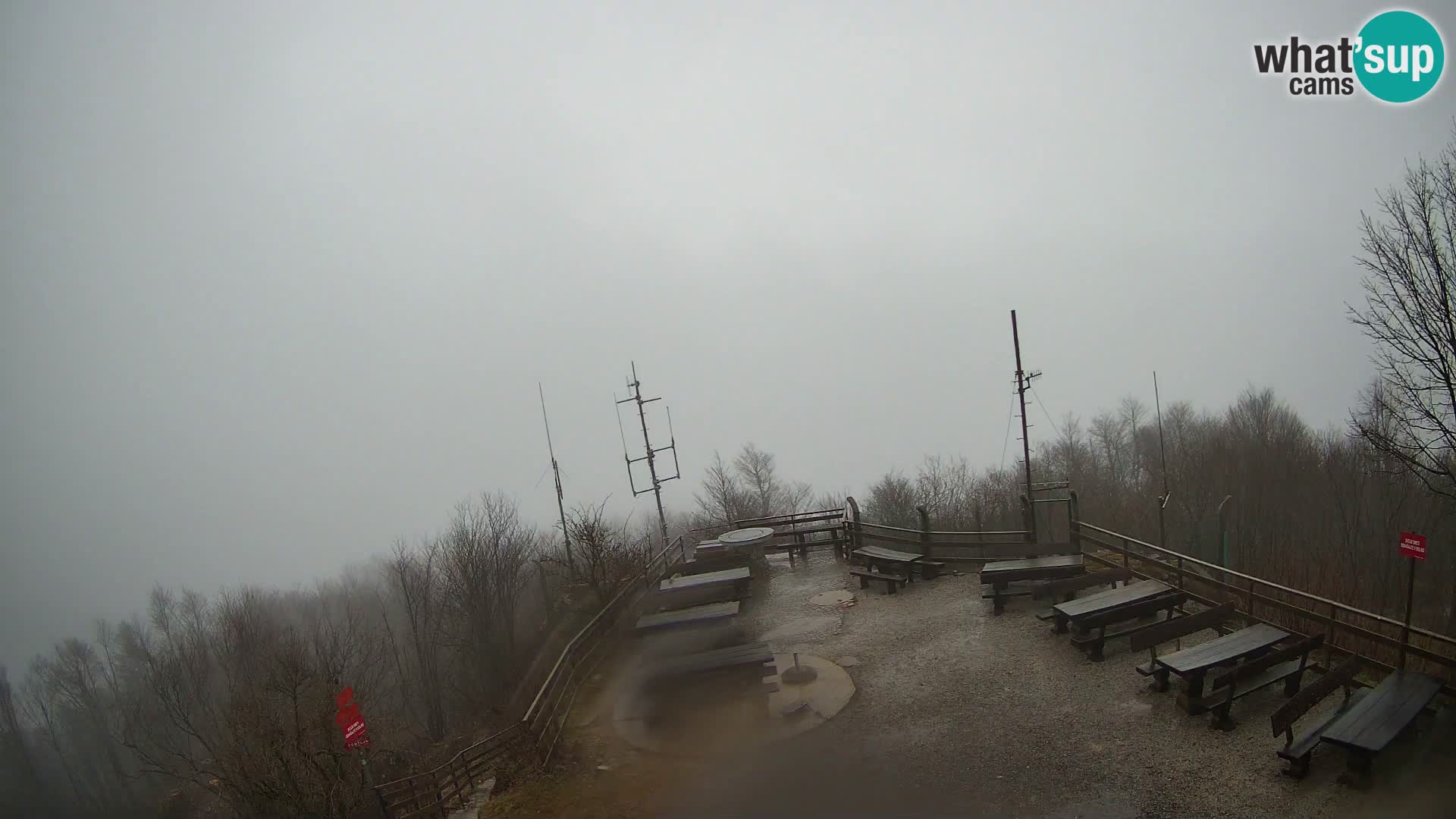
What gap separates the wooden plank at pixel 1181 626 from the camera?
9836mm

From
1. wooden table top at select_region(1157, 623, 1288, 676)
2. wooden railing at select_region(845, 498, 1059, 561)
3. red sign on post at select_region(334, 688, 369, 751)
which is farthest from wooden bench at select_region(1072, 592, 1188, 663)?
red sign on post at select_region(334, 688, 369, 751)

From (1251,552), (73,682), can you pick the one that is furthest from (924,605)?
(73,682)

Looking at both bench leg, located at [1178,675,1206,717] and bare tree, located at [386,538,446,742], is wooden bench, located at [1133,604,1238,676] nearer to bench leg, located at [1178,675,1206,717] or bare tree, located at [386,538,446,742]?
bench leg, located at [1178,675,1206,717]

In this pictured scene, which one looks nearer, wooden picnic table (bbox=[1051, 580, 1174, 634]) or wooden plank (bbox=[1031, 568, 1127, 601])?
wooden picnic table (bbox=[1051, 580, 1174, 634])

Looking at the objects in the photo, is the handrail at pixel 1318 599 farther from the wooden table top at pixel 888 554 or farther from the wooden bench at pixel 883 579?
the wooden bench at pixel 883 579

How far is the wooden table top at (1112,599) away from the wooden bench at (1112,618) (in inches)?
3.2

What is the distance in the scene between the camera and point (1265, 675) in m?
8.73

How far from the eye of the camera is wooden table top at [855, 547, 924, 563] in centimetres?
1585

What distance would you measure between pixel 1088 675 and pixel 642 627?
855 centimetres

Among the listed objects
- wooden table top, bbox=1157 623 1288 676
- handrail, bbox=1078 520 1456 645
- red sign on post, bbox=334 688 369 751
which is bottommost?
wooden table top, bbox=1157 623 1288 676

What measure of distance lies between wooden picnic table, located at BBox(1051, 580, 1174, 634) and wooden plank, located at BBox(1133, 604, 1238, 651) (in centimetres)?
96

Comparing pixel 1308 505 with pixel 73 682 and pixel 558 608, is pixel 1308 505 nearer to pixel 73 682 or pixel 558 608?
pixel 558 608

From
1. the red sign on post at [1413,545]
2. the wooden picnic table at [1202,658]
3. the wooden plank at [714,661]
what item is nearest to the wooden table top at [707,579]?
the wooden plank at [714,661]

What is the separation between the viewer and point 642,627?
14164 millimetres
